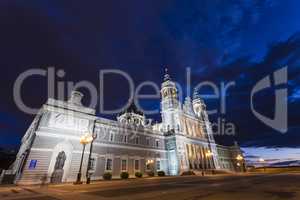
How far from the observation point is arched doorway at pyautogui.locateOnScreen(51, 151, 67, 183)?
25.7 m

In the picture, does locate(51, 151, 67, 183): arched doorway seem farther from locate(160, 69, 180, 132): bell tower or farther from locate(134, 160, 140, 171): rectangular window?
locate(160, 69, 180, 132): bell tower

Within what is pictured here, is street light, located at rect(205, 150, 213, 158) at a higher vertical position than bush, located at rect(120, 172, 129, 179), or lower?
higher

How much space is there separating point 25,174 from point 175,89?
43.3 m

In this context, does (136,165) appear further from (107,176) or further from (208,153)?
(208,153)

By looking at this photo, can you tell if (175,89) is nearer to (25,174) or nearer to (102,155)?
(102,155)

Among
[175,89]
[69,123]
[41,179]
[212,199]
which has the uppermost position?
[175,89]

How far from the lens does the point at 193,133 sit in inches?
2312

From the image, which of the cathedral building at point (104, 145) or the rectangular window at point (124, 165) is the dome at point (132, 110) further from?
the rectangular window at point (124, 165)

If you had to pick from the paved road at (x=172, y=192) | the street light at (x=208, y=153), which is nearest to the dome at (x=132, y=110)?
the street light at (x=208, y=153)

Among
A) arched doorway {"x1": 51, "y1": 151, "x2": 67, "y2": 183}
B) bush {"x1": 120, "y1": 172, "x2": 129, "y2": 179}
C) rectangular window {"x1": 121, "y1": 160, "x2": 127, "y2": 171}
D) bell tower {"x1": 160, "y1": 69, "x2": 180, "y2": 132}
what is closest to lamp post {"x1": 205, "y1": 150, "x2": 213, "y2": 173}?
bell tower {"x1": 160, "y1": 69, "x2": 180, "y2": 132}

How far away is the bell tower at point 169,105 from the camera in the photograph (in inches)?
2095

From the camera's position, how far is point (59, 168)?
26516 millimetres

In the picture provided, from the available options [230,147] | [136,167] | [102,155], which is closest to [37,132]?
[102,155]

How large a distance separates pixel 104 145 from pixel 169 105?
26.7 metres
